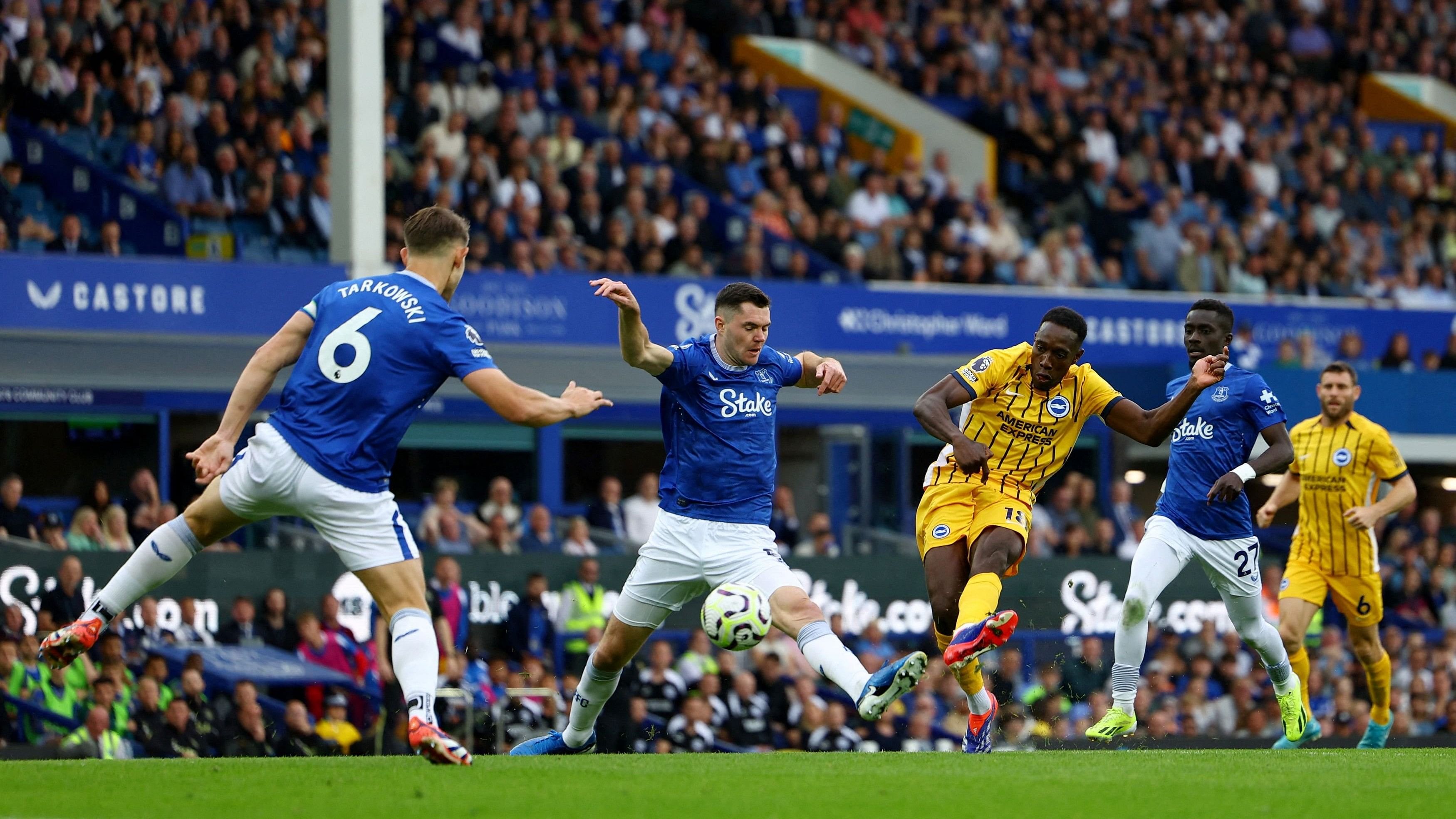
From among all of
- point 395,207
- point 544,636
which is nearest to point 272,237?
point 395,207

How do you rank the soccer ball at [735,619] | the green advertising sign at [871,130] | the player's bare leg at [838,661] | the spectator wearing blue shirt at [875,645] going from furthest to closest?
the green advertising sign at [871,130]
the spectator wearing blue shirt at [875,645]
the soccer ball at [735,619]
the player's bare leg at [838,661]

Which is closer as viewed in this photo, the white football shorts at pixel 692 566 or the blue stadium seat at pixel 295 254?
the white football shorts at pixel 692 566

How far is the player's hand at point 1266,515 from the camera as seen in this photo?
1174cm

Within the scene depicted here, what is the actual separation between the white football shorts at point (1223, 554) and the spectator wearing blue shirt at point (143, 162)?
1150 cm

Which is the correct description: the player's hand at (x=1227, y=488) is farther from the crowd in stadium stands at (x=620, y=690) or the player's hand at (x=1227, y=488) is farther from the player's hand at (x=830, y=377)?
the crowd in stadium stands at (x=620, y=690)

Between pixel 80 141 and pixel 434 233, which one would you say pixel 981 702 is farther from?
pixel 80 141

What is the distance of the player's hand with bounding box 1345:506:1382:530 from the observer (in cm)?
1145

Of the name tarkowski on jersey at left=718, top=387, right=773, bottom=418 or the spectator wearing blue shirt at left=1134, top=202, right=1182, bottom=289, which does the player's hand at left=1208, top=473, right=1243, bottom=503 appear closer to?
the name tarkowski on jersey at left=718, top=387, right=773, bottom=418

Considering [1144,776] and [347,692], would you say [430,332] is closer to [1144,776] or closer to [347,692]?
[1144,776]

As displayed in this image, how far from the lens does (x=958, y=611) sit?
9.58 meters

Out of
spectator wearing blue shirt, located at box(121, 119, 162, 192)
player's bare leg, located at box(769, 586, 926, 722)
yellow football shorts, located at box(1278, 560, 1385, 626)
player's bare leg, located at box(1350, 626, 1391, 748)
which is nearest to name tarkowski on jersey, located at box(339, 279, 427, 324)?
player's bare leg, located at box(769, 586, 926, 722)

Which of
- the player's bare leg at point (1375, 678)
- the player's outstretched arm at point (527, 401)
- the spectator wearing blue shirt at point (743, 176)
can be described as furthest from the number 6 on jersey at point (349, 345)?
the spectator wearing blue shirt at point (743, 176)

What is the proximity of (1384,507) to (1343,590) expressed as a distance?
2.11 feet

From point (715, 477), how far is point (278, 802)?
10.1 feet
